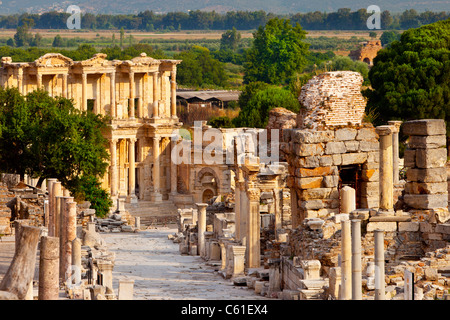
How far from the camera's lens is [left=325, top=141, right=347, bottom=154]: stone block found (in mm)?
25312

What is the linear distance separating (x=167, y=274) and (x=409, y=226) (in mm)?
8118

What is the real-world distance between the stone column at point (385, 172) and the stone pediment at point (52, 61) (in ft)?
119

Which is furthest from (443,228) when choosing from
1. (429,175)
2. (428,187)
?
(429,175)

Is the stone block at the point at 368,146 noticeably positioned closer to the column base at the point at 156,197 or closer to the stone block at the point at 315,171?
the stone block at the point at 315,171

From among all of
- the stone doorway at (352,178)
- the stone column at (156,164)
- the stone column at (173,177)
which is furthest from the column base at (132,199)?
the stone doorway at (352,178)

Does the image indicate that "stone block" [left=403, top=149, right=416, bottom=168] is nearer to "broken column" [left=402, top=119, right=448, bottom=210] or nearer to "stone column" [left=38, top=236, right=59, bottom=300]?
"broken column" [left=402, top=119, right=448, bottom=210]

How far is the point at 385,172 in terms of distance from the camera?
24.1 meters

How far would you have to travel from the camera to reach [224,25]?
188 metres

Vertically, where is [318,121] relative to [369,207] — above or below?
above

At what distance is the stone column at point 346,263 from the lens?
19953mm

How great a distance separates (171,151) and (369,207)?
36796 mm

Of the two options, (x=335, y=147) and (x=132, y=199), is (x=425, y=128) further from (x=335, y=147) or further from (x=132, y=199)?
Answer: (x=132, y=199)
